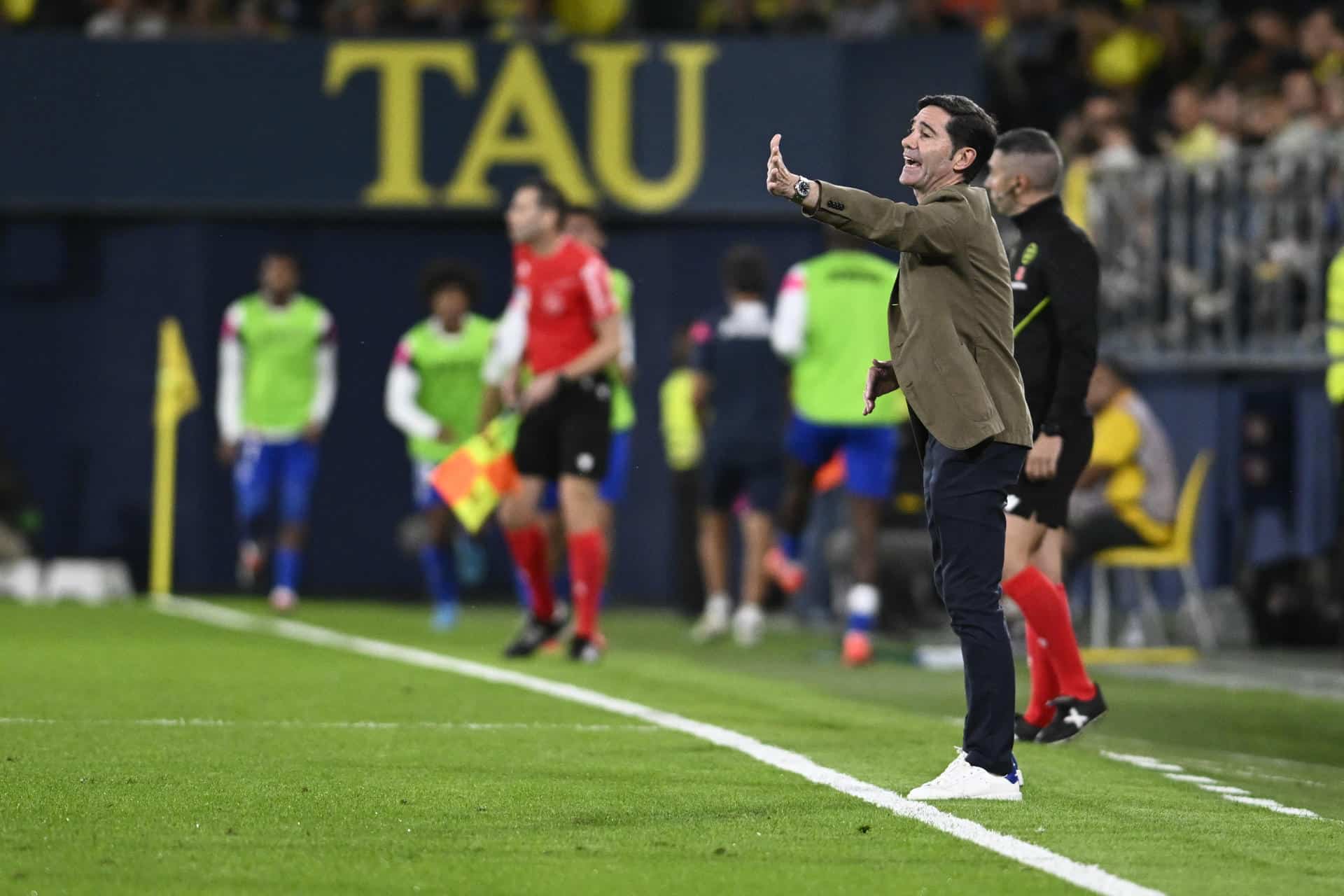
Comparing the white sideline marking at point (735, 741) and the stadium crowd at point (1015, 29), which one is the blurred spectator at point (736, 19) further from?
the white sideline marking at point (735, 741)

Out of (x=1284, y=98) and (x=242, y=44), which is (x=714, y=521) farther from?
(x=242, y=44)

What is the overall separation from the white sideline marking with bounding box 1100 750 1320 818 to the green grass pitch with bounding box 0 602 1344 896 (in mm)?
78

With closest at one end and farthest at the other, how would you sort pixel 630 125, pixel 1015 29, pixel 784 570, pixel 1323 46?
pixel 784 570 < pixel 1323 46 < pixel 630 125 < pixel 1015 29

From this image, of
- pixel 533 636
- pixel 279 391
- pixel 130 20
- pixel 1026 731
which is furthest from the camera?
pixel 130 20

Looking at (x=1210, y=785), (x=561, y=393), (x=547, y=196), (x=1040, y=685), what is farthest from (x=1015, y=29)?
(x=1210, y=785)

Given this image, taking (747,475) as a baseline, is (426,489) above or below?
below

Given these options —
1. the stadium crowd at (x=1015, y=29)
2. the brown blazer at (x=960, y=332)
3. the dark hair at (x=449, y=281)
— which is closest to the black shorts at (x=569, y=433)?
the dark hair at (x=449, y=281)

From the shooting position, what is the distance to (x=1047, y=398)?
8469mm

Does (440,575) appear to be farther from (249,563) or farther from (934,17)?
(934,17)

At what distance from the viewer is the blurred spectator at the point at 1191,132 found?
1690 cm

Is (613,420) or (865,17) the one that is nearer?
(613,420)

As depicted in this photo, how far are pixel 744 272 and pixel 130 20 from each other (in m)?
7.30

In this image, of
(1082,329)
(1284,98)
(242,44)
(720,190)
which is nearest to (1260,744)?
(1082,329)

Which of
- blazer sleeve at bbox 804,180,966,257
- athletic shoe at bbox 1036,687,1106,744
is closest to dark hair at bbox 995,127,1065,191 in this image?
athletic shoe at bbox 1036,687,1106,744
